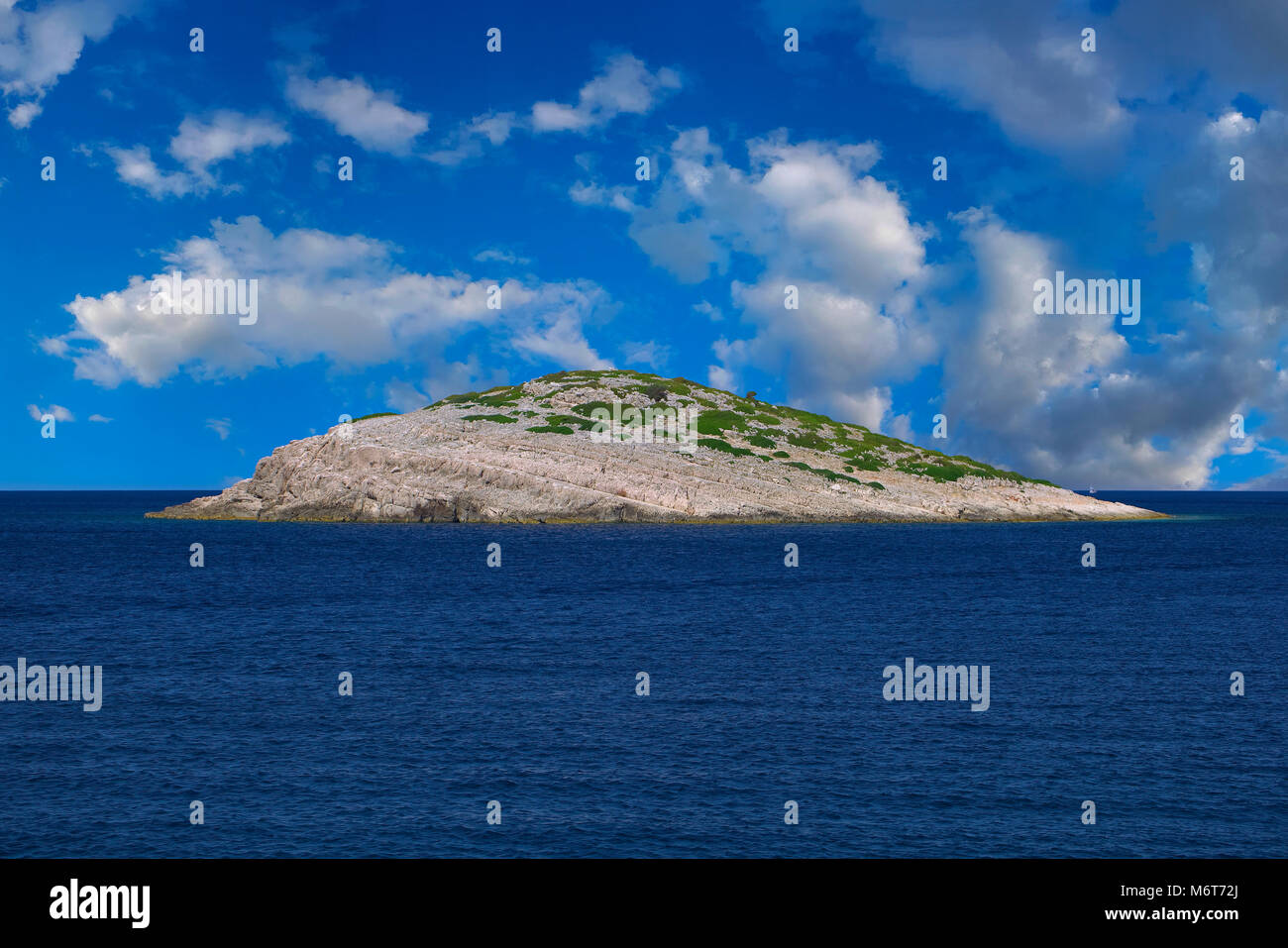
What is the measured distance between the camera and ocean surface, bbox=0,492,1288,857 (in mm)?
25781

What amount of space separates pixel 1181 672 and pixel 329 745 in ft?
129

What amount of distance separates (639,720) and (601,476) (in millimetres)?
119375

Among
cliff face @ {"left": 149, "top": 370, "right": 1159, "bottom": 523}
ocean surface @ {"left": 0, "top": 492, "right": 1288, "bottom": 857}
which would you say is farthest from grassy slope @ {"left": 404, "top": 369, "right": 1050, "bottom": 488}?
ocean surface @ {"left": 0, "top": 492, "right": 1288, "bottom": 857}

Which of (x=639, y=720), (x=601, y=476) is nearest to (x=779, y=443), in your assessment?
(x=601, y=476)

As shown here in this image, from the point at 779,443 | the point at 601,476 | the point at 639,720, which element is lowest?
the point at 639,720

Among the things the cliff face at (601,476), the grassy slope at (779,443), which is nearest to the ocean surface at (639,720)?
the cliff face at (601,476)

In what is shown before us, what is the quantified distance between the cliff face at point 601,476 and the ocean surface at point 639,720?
230 feet

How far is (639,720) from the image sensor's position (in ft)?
121

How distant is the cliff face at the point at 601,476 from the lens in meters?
154

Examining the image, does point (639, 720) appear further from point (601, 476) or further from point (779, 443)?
point (779, 443)

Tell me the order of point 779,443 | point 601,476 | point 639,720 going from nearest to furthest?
1. point 639,720
2. point 601,476
3. point 779,443

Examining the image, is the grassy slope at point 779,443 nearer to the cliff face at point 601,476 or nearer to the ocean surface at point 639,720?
the cliff face at point 601,476
